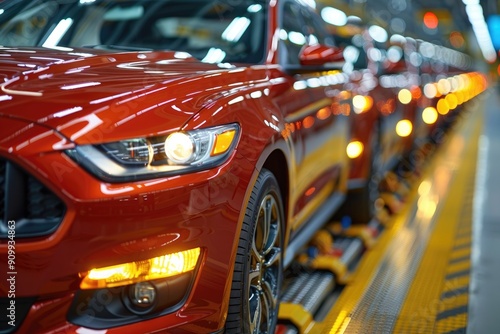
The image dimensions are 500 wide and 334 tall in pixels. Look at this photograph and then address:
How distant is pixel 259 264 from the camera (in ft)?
10.1

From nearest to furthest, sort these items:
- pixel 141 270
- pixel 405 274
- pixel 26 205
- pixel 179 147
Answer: pixel 26 205, pixel 141 270, pixel 179 147, pixel 405 274

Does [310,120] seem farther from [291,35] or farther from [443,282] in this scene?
[443,282]

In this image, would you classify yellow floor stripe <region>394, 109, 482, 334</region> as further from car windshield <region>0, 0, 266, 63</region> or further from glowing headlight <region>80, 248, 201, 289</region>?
glowing headlight <region>80, 248, 201, 289</region>

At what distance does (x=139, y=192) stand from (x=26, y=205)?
322mm

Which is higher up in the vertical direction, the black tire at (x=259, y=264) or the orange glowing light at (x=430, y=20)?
the orange glowing light at (x=430, y=20)

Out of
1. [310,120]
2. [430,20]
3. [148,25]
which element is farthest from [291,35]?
[430,20]

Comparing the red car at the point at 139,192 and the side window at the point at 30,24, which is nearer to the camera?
the red car at the point at 139,192

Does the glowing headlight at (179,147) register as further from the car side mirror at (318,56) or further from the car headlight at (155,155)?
the car side mirror at (318,56)

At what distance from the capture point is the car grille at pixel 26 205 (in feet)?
7.37

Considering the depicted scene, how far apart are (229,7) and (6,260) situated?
7.60ft

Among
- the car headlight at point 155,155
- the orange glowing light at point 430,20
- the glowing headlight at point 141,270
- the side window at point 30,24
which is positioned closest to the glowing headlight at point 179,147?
the car headlight at point 155,155

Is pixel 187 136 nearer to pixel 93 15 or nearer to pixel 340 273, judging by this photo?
pixel 93 15

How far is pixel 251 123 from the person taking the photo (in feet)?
9.73

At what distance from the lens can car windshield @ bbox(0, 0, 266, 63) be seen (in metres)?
3.96
